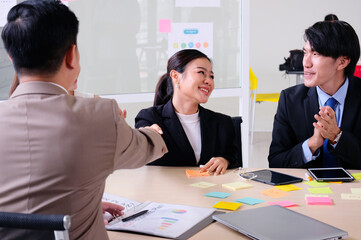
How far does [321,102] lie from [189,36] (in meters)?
1.55

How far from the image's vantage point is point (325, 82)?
7.49ft

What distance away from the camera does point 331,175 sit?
6.12 ft

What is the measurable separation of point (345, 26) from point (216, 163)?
997mm

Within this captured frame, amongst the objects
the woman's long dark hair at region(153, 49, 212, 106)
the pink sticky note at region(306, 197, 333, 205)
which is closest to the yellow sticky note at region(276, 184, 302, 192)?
the pink sticky note at region(306, 197, 333, 205)

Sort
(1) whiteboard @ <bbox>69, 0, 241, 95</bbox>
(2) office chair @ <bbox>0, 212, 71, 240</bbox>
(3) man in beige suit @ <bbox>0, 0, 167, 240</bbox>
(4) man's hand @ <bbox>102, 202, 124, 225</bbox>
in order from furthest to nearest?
(1) whiteboard @ <bbox>69, 0, 241, 95</bbox> → (4) man's hand @ <bbox>102, 202, 124, 225</bbox> → (3) man in beige suit @ <bbox>0, 0, 167, 240</bbox> → (2) office chair @ <bbox>0, 212, 71, 240</bbox>

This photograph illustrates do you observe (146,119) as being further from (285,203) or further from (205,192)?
(285,203)

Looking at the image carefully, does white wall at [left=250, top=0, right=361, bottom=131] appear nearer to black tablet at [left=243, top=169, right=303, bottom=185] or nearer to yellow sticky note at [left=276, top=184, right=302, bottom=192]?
black tablet at [left=243, top=169, right=303, bottom=185]

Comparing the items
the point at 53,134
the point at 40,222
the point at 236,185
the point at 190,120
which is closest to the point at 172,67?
the point at 190,120

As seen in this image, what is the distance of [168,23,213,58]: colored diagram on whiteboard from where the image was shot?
3559 mm

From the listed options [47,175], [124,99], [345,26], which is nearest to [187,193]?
[47,175]

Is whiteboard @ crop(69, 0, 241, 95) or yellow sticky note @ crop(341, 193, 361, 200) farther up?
whiteboard @ crop(69, 0, 241, 95)

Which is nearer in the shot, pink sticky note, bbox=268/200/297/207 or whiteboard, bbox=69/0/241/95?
pink sticky note, bbox=268/200/297/207

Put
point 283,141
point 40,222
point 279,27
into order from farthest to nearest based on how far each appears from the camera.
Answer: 1. point 279,27
2. point 283,141
3. point 40,222

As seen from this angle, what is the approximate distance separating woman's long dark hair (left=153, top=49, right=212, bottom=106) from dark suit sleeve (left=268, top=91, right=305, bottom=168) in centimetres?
52
